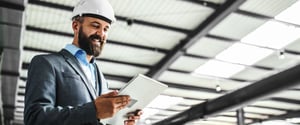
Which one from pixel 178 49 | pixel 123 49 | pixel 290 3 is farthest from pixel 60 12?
pixel 290 3

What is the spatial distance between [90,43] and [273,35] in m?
5.79

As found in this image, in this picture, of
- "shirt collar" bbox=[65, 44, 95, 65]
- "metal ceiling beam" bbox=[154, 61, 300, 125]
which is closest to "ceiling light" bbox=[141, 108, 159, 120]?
"metal ceiling beam" bbox=[154, 61, 300, 125]

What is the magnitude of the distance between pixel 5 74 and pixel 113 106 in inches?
287

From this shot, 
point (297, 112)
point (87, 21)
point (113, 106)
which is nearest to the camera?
point (113, 106)

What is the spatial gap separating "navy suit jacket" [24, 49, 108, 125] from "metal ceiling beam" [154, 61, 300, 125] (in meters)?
5.13

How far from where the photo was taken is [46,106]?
1.42 meters

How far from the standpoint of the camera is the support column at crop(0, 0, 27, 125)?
5066 mm

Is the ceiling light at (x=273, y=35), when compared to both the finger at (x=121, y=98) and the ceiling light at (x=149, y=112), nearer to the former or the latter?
the finger at (x=121, y=98)

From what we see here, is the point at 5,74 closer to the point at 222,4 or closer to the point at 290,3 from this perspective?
the point at 222,4

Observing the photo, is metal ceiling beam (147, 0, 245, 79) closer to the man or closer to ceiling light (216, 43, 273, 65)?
ceiling light (216, 43, 273, 65)

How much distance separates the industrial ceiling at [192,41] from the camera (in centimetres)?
600

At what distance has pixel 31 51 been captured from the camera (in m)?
7.70

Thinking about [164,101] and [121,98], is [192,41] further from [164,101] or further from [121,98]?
[121,98]

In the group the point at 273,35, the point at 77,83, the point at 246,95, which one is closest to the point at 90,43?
the point at 77,83
